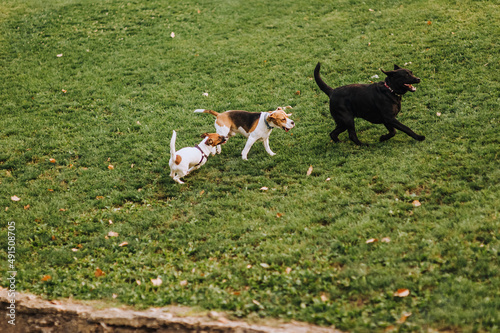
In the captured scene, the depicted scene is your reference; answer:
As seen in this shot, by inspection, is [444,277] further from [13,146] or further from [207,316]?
[13,146]

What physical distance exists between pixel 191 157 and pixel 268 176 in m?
1.46

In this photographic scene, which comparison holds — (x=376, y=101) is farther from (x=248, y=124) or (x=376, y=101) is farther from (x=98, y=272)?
(x=98, y=272)

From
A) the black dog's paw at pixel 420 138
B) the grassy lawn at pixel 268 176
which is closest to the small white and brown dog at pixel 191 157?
the grassy lawn at pixel 268 176

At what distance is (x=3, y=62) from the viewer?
13055 millimetres

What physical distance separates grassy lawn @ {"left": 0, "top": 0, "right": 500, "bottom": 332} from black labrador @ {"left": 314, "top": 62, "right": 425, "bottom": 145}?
42 cm

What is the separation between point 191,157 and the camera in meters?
7.15

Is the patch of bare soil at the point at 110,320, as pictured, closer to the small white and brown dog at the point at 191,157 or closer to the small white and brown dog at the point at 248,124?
the small white and brown dog at the point at 191,157

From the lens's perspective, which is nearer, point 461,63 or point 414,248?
point 414,248

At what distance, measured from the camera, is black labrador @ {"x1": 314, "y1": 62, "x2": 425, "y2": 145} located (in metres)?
7.17

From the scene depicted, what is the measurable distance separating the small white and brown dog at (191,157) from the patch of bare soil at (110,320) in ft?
9.39

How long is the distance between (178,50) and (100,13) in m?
5.24

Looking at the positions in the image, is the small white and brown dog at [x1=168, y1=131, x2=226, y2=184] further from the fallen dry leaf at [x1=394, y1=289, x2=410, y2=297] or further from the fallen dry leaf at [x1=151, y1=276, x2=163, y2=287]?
the fallen dry leaf at [x1=394, y1=289, x2=410, y2=297]

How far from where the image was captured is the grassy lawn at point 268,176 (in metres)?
4.66

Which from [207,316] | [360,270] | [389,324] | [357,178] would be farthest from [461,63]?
[207,316]
